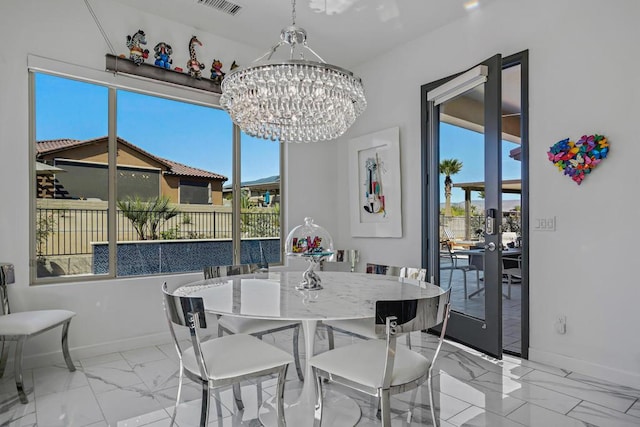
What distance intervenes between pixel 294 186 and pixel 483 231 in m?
2.15

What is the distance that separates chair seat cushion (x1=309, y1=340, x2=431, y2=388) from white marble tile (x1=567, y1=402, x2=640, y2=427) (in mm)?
1063

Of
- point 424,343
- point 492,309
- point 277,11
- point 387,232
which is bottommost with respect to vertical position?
point 424,343

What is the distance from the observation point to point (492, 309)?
295cm

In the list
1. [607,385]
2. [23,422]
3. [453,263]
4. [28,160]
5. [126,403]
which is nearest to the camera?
[23,422]

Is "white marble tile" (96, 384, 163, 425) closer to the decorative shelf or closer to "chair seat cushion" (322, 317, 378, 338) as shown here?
"chair seat cushion" (322, 317, 378, 338)

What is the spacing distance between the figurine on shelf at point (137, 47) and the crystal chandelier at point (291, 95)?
1.37 m

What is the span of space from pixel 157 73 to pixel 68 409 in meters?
2.68

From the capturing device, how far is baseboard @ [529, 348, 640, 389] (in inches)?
98.3

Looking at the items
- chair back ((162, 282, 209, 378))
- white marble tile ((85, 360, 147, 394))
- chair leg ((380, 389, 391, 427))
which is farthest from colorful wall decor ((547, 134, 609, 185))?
white marble tile ((85, 360, 147, 394))

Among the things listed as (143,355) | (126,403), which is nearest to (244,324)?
(126,403)

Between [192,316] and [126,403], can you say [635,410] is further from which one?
[126,403]

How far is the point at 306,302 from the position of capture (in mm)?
1894

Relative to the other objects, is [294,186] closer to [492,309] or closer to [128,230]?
[128,230]

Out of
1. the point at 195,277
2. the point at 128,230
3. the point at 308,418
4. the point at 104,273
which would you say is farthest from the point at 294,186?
the point at 308,418
